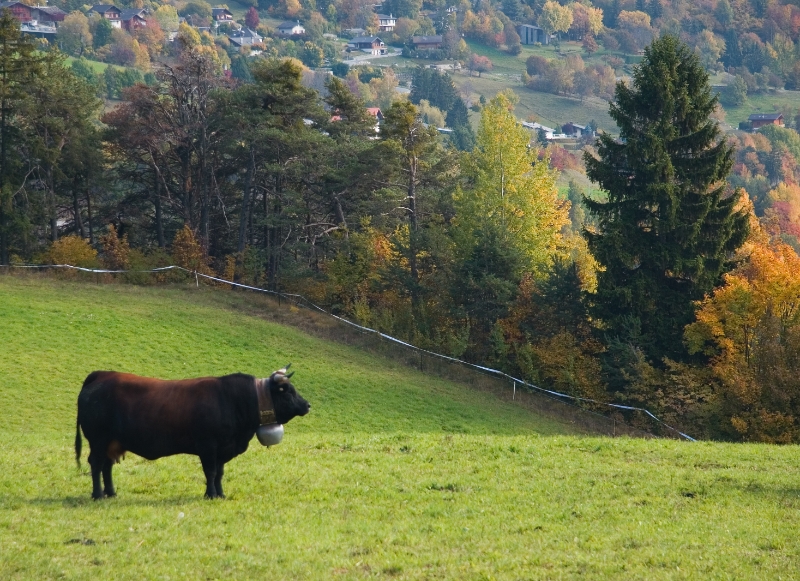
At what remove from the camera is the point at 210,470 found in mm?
14297

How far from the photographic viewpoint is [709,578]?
11.0 metres

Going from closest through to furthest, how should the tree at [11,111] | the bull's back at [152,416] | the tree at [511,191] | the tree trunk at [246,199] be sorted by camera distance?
the bull's back at [152,416]
the tree at [11,111]
the tree at [511,191]
the tree trunk at [246,199]

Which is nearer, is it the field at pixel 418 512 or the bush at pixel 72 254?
the field at pixel 418 512

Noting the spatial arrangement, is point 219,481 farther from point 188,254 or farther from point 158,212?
point 158,212

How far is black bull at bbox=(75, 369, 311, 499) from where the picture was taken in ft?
46.5

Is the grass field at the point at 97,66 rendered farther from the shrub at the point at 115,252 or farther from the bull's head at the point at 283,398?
the bull's head at the point at 283,398

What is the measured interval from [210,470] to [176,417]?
3.08 ft

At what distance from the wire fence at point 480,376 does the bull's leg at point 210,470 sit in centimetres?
2362

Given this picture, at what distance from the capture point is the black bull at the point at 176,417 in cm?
1418

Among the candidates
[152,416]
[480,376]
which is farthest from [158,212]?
[152,416]

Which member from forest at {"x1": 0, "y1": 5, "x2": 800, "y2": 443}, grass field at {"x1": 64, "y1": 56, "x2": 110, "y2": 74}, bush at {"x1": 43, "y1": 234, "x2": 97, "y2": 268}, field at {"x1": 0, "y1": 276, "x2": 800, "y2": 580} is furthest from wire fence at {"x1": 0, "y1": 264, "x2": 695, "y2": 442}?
grass field at {"x1": 64, "y1": 56, "x2": 110, "y2": 74}

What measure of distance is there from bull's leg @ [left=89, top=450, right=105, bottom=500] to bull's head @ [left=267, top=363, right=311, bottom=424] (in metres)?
2.67

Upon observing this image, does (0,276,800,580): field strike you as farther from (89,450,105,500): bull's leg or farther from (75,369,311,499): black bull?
(75,369,311,499): black bull

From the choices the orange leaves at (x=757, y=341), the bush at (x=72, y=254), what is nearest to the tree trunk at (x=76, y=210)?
the bush at (x=72, y=254)
